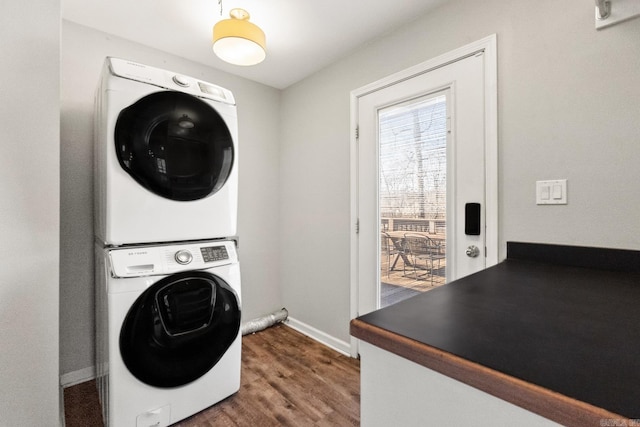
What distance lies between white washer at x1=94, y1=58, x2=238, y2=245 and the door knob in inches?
53.2

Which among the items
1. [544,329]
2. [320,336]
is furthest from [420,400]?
[320,336]

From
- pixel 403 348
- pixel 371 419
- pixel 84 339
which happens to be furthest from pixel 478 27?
pixel 84 339

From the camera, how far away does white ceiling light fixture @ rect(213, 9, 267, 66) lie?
5.06ft

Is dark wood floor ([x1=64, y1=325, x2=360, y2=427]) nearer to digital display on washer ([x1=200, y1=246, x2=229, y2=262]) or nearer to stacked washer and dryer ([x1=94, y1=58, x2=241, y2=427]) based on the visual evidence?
stacked washer and dryer ([x1=94, y1=58, x2=241, y2=427])

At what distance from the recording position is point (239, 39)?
1.56 metres

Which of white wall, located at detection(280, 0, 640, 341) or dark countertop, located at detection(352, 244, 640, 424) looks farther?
white wall, located at detection(280, 0, 640, 341)

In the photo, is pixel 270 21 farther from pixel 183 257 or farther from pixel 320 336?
pixel 320 336

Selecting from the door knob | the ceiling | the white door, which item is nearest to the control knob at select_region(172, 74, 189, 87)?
the ceiling

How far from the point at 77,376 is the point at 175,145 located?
5.44ft

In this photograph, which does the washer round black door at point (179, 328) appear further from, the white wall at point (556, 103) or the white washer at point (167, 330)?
the white wall at point (556, 103)

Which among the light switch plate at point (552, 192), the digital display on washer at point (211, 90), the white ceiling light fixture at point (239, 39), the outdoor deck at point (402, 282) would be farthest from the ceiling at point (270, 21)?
the outdoor deck at point (402, 282)

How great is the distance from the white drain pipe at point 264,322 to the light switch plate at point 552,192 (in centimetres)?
224

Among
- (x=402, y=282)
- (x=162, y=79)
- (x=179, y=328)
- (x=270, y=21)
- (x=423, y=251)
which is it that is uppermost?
(x=270, y=21)

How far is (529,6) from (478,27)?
0.75ft
